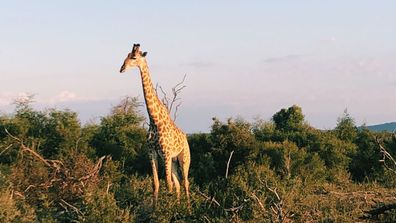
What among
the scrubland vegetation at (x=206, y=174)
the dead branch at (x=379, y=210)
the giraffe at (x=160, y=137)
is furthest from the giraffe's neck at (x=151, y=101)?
the dead branch at (x=379, y=210)

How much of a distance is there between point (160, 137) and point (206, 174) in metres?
6.94

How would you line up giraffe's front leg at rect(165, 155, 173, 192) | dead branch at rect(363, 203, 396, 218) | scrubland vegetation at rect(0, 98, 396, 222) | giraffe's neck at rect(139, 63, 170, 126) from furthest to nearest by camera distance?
giraffe's neck at rect(139, 63, 170, 126)
giraffe's front leg at rect(165, 155, 173, 192)
scrubland vegetation at rect(0, 98, 396, 222)
dead branch at rect(363, 203, 396, 218)

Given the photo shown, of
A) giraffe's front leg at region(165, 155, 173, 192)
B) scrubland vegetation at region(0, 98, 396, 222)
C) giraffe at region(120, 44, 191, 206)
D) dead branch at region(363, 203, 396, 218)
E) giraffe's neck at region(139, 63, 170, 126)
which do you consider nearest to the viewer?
dead branch at region(363, 203, 396, 218)

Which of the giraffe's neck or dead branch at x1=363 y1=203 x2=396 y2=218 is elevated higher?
the giraffe's neck

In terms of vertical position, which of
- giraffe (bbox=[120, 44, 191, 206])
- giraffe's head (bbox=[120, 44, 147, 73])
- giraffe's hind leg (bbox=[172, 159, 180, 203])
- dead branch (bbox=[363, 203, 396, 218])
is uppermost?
giraffe's head (bbox=[120, 44, 147, 73])

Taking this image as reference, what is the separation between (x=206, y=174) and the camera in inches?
695

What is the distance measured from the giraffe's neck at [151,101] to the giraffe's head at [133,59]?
339mm

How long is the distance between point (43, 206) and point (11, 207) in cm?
124

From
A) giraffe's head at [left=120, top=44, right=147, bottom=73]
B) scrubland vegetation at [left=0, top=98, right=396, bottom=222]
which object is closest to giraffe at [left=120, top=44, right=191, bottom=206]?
giraffe's head at [left=120, top=44, right=147, bottom=73]

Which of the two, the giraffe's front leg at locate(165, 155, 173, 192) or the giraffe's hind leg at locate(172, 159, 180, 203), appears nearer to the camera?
the giraffe's front leg at locate(165, 155, 173, 192)

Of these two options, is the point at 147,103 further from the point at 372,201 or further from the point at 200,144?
the point at 200,144

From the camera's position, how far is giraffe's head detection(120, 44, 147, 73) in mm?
10266

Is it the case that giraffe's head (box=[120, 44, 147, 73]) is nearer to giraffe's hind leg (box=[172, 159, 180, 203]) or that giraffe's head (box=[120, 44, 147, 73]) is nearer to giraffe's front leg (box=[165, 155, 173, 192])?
giraffe's front leg (box=[165, 155, 173, 192])

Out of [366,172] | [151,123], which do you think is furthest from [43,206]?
[366,172]
